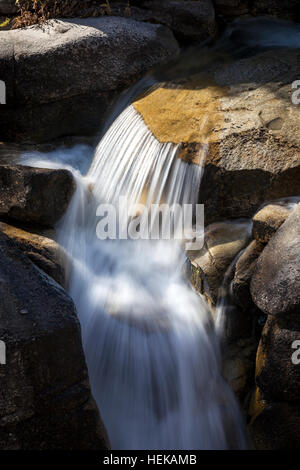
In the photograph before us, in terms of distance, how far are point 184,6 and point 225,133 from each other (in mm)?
3516

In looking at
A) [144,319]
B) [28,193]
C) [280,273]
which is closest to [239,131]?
[280,273]

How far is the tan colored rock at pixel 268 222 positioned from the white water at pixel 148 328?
2.55 feet

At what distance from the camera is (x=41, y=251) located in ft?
12.5

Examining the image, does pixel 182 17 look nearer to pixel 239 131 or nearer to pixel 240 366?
pixel 239 131

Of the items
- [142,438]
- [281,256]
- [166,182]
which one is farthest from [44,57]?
[142,438]

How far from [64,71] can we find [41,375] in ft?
13.2

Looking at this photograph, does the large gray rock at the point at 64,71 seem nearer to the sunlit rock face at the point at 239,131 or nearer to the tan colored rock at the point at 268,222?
the sunlit rock face at the point at 239,131

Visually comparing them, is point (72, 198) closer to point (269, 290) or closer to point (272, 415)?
point (269, 290)

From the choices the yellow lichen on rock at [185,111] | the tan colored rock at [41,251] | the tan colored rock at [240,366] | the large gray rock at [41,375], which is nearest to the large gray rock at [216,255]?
the tan colored rock at [240,366]

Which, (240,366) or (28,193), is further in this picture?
(28,193)

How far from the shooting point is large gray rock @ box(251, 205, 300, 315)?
3.09 meters

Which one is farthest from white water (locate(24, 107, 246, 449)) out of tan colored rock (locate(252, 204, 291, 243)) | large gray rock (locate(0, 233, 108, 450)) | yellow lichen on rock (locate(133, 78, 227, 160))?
tan colored rock (locate(252, 204, 291, 243))

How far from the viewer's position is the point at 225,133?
440 centimetres
